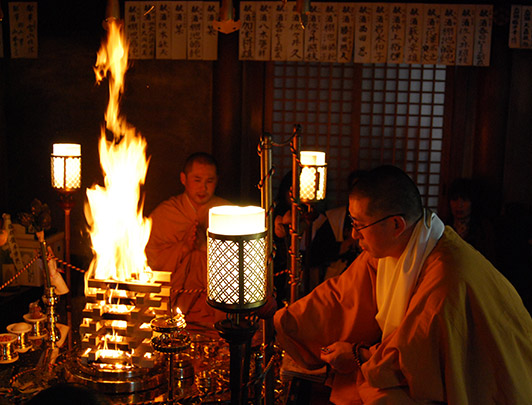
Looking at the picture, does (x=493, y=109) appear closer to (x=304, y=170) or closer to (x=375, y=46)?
(x=375, y=46)

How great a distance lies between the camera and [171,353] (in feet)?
8.79

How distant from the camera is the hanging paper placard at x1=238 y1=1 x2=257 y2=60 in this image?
593cm

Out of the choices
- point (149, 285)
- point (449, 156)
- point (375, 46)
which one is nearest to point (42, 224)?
point (149, 285)

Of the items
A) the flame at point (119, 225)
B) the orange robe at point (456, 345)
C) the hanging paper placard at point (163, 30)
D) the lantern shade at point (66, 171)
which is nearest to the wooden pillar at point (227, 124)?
the hanging paper placard at point (163, 30)

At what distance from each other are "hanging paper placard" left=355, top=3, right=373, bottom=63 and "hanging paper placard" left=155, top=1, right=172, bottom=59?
2.06 metres

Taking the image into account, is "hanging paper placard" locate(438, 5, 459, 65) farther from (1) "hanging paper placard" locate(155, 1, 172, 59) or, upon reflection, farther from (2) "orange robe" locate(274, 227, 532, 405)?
(2) "orange robe" locate(274, 227, 532, 405)

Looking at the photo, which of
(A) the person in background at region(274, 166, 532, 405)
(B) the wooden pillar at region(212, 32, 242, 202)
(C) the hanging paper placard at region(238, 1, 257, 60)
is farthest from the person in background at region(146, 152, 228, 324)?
(A) the person in background at region(274, 166, 532, 405)

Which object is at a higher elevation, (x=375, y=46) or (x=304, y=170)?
(x=375, y=46)

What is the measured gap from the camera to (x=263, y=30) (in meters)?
5.96

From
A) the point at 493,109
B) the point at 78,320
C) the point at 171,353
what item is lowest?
the point at 78,320

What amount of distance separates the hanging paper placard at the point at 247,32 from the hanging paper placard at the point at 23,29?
2.37 metres

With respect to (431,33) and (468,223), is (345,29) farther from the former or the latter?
(468,223)

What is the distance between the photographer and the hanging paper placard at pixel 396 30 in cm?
588

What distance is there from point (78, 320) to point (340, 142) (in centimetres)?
381
